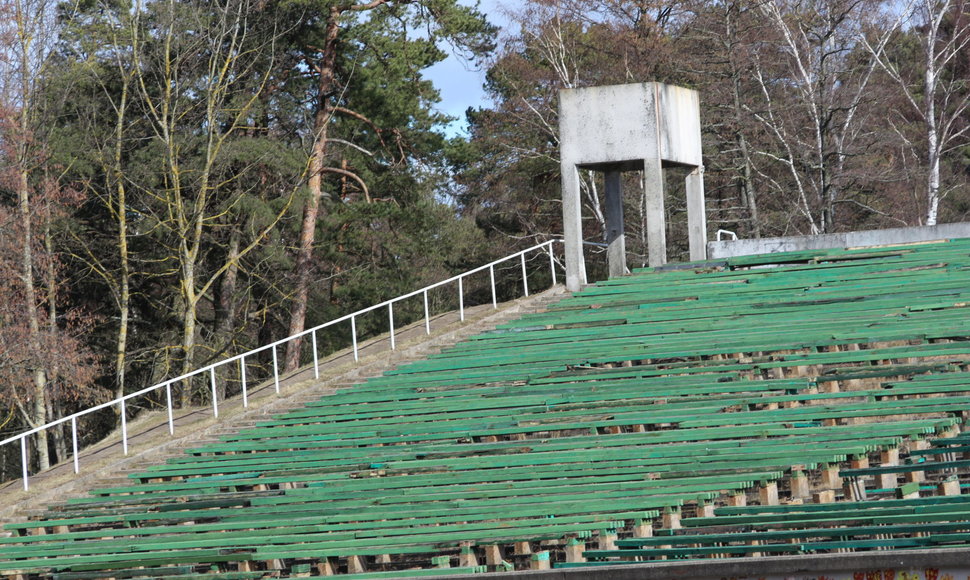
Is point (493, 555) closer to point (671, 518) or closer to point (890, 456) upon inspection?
point (671, 518)

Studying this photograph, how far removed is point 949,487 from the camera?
936cm

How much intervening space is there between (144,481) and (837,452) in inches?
287

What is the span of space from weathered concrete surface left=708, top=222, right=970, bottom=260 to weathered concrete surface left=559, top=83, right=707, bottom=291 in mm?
1315

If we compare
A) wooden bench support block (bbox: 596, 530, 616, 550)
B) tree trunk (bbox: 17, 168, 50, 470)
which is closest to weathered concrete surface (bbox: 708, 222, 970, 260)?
wooden bench support block (bbox: 596, 530, 616, 550)

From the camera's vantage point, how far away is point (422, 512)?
35.9 feet

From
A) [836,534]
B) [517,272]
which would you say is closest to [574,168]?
[836,534]

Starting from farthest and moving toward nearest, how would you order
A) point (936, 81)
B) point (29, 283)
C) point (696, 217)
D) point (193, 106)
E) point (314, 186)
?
point (936, 81)
point (314, 186)
point (193, 106)
point (29, 283)
point (696, 217)

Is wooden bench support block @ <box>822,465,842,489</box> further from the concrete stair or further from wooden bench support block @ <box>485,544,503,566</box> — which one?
the concrete stair

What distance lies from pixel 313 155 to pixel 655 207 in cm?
Result: 1282

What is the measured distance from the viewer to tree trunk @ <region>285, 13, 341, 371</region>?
29562 mm

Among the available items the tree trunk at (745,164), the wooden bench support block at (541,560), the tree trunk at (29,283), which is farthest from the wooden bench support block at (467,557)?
the tree trunk at (745,164)

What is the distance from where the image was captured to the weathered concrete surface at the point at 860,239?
58.4 feet

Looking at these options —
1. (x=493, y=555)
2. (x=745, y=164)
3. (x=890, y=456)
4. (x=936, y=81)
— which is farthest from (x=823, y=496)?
(x=936, y=81)

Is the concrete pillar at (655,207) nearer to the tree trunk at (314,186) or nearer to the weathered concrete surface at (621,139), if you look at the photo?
the weathered concrete surface at (621,139)
